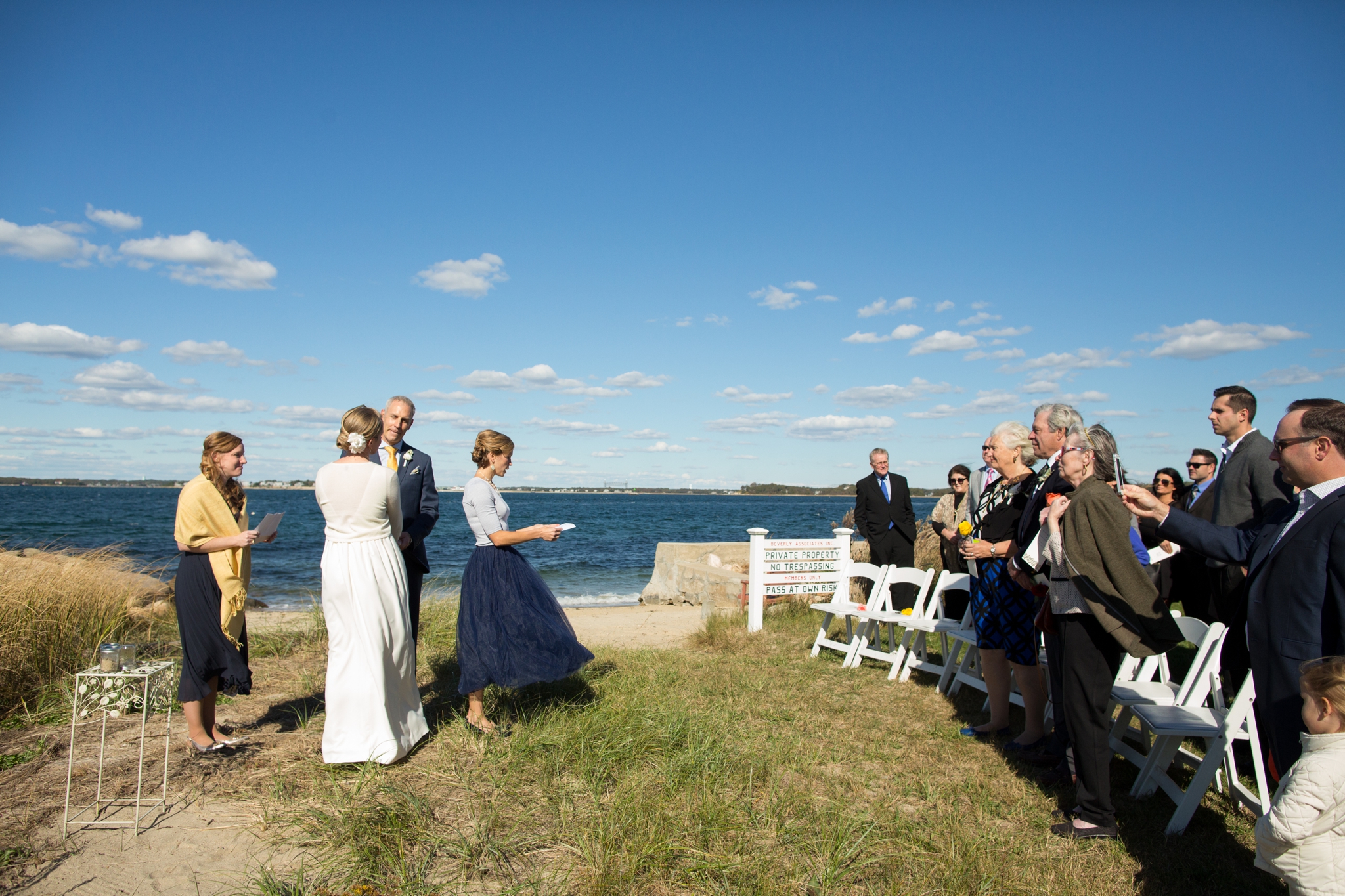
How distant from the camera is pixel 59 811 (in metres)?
3.52

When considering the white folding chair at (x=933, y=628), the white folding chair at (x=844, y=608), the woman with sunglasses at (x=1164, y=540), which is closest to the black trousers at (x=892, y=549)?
the white folding chair at (x=844, y=608)

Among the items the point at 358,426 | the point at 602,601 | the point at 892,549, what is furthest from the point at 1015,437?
the point at 602,601

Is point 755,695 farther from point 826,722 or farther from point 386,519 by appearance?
point 386,519

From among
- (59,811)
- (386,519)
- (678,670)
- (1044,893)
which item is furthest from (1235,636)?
(59,811)

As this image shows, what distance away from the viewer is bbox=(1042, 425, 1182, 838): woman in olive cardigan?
3.37 metres

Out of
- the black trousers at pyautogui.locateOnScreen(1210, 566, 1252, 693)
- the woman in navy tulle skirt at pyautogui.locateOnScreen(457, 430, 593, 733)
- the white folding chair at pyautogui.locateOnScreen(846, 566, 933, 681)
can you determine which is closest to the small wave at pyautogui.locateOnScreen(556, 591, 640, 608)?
the white folding chair at pyautogui.locateOnScreen(846, 566, 933, 681)

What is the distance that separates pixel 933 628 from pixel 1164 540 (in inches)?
68.5

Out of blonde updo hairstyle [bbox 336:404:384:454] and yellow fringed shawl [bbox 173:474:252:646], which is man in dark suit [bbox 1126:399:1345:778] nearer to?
blonde updo hairstyle [bbox 336:404:384:454]

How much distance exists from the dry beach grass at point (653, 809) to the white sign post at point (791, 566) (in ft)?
10.0

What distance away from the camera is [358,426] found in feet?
13.1

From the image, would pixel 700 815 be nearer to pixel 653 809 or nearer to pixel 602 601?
A: pixel 653 809

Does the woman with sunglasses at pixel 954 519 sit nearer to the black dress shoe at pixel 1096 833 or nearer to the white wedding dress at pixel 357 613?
the black dress shoe at pixel 1096 833

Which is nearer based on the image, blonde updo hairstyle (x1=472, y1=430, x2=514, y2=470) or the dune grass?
the dune grass

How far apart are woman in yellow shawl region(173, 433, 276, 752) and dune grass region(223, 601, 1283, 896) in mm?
425
